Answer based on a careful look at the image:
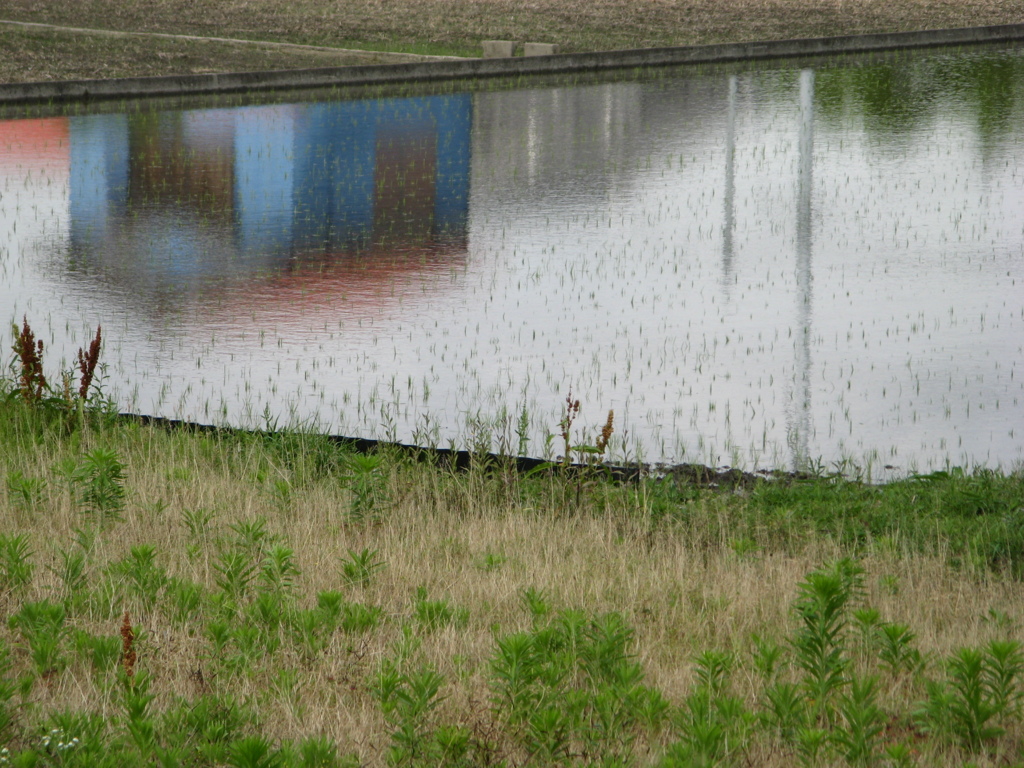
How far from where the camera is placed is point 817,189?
53.9 ft

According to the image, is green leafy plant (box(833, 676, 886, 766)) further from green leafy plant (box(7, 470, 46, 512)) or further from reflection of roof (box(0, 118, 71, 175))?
reflection of roof (box(0, 118, 71, 175))

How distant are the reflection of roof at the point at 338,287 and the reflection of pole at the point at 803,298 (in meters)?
3.21

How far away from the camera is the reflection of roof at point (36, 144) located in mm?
19125

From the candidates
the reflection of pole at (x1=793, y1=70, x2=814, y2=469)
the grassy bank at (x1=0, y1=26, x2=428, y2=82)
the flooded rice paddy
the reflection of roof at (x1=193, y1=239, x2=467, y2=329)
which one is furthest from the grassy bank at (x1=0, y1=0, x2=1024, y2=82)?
the reflection of roof at (x1=193, y1=239, x2=467, y2=329)

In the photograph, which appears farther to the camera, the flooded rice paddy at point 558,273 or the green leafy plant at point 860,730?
the flooded rice paddy at point 558,273

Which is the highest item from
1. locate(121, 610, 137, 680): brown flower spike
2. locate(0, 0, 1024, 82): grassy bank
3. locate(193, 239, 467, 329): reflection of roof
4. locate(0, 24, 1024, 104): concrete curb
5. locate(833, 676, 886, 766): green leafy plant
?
locate(0, 0, 1024, 82): grassy bank

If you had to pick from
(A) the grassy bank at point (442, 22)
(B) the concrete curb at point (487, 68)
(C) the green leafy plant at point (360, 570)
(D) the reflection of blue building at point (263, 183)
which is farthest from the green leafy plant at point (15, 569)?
(A) the grassy bank at point (442, 22)

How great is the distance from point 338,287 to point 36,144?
35.1ft

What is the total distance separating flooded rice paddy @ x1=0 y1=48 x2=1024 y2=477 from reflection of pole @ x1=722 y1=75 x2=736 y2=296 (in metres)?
0.07

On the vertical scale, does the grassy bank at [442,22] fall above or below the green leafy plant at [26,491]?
above

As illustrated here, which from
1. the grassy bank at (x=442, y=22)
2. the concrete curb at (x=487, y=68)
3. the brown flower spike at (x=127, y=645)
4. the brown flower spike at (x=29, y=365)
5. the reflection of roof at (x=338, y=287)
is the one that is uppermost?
the grassy bank at (x=442, y=22)

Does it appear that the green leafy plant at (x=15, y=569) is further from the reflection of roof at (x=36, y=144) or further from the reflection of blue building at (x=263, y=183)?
the reflection of roof at (x=36, y=144)

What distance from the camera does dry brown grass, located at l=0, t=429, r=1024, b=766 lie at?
164 inches

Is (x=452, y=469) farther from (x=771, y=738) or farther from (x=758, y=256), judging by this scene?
(x=758, y=256)
